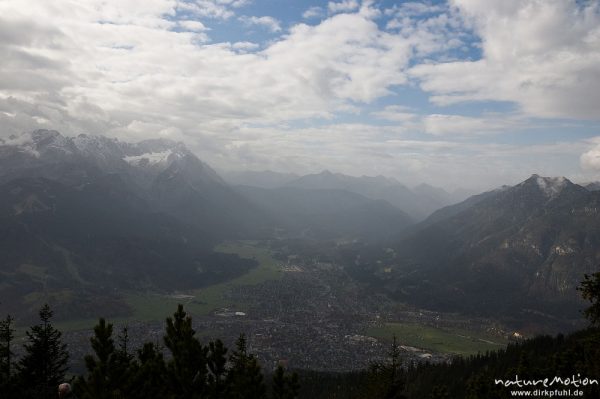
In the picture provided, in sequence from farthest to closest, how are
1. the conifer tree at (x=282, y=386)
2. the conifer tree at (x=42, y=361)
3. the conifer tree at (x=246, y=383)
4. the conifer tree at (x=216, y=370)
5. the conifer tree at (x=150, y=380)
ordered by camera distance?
the conifer tree at (x=42, y=361) → the conifer tree at (x=282, y=386) → the conifer tree at (x=246, y=383) → the conifer tree at (x=216, y=370) → the conifer tree at (x=150, y=380)

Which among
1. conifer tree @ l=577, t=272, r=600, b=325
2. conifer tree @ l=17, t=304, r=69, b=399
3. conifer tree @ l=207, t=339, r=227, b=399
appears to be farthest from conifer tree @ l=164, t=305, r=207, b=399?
conifer tree @ l=577, t=272, r=600, b=325

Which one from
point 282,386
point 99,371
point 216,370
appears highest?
point 99,371

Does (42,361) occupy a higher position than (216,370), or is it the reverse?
(216,370)

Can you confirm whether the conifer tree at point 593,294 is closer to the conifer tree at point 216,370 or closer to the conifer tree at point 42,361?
the conifer tree at point 216,370

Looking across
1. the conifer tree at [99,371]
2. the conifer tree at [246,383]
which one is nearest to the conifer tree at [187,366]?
the conifer tree at [246,383]

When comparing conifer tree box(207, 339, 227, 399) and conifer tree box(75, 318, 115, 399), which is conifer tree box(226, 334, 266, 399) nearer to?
conifer tree box(207, 339, 227, 399)

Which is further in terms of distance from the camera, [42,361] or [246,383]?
[42,361]

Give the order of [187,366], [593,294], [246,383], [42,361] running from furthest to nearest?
[42,361] → [246,383] → [187,366] → [593,294]

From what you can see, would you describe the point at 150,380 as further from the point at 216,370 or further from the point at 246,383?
the point at 246,383

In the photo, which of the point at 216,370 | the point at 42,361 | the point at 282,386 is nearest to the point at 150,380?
the point at 216,370
